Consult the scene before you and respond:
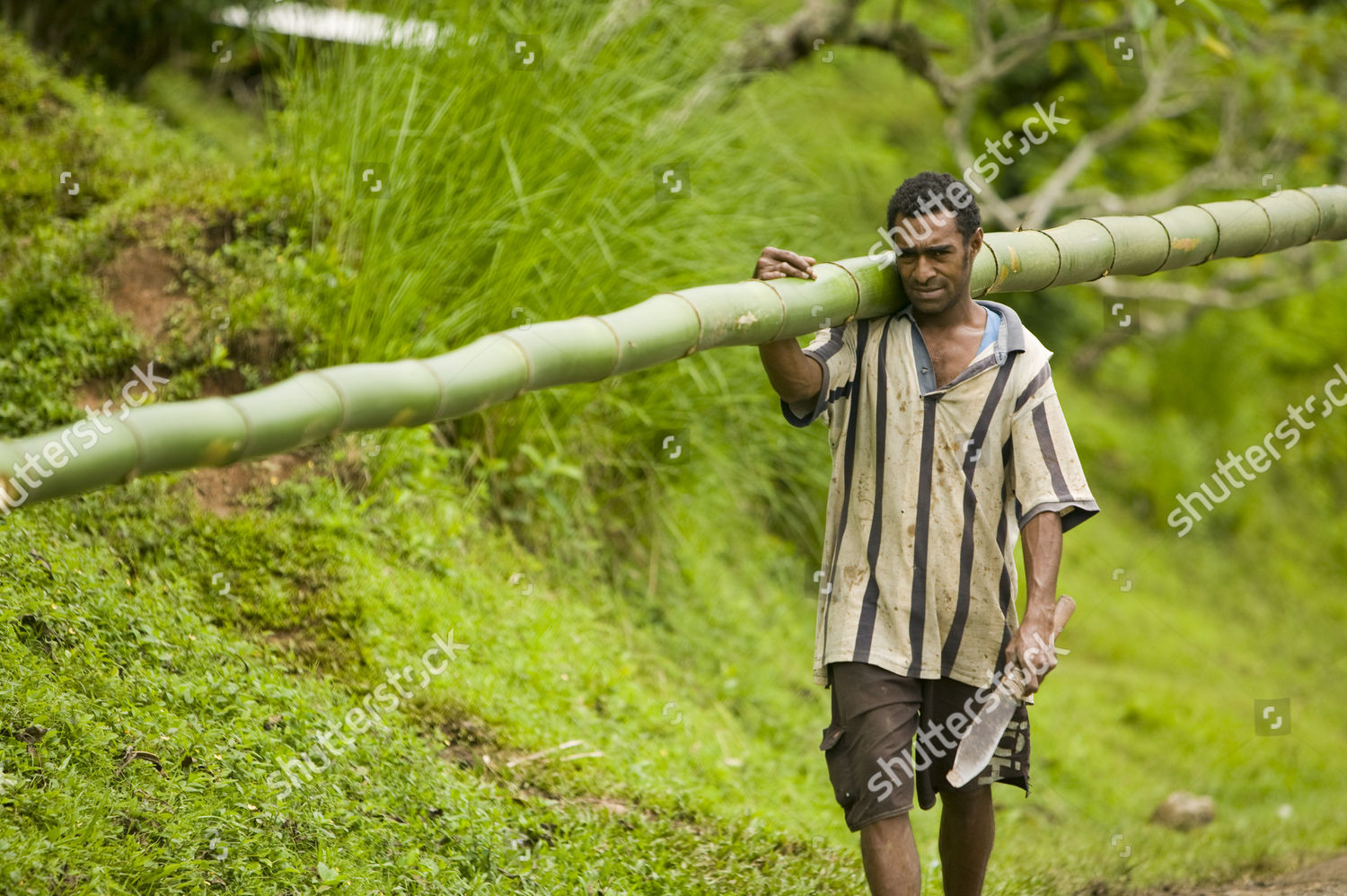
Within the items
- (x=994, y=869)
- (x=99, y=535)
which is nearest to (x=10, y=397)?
(x=99, y=535)

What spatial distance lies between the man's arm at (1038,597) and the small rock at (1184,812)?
3620 mm

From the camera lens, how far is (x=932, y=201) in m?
2.81

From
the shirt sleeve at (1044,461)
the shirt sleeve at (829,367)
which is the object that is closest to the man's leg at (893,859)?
the shirt sleeve at (1044,461)

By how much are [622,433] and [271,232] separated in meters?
1.59

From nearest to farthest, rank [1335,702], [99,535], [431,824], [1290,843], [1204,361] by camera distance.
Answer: [431,824], [99,535], [1290,843], [1335,702], [1204,361]

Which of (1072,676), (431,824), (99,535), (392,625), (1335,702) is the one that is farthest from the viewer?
(1335,702)

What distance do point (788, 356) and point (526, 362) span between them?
2.55 feet

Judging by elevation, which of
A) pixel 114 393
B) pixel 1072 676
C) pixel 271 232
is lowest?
pixel 1072 676

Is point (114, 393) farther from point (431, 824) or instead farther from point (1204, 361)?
point (1204, 361)

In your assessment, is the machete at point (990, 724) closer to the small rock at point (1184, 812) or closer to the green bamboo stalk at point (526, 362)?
the green bamboo stalk at point (526, 362)

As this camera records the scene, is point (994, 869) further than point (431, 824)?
Yes

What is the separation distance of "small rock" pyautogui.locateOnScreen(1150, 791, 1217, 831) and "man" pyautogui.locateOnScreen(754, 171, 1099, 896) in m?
3.36

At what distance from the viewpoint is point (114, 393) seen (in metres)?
4.39

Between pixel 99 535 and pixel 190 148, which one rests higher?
pixel 190 148
